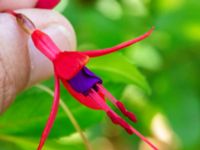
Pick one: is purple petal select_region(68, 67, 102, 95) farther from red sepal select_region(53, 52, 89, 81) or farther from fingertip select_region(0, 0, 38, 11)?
fingertip select_region(0, 0, 38, 11)

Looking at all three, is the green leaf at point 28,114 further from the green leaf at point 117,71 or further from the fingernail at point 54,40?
the fingernail at point 54,40

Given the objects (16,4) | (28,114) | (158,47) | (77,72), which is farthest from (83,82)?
(158,47)

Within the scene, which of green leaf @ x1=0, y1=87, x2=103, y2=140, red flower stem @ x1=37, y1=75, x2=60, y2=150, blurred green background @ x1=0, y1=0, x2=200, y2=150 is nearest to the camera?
red flower stem @ x1=37, y1=75, x2=60, y2=150

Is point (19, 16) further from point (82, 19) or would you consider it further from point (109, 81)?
point (82, 19)

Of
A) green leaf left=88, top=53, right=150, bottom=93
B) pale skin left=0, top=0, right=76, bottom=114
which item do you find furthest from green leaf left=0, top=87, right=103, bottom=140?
pale skin left=0, top=0, right=76, bottom=114

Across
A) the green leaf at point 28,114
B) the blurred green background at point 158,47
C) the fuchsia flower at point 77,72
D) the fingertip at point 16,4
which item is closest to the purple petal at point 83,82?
the fuchsia flower at point 77,72
